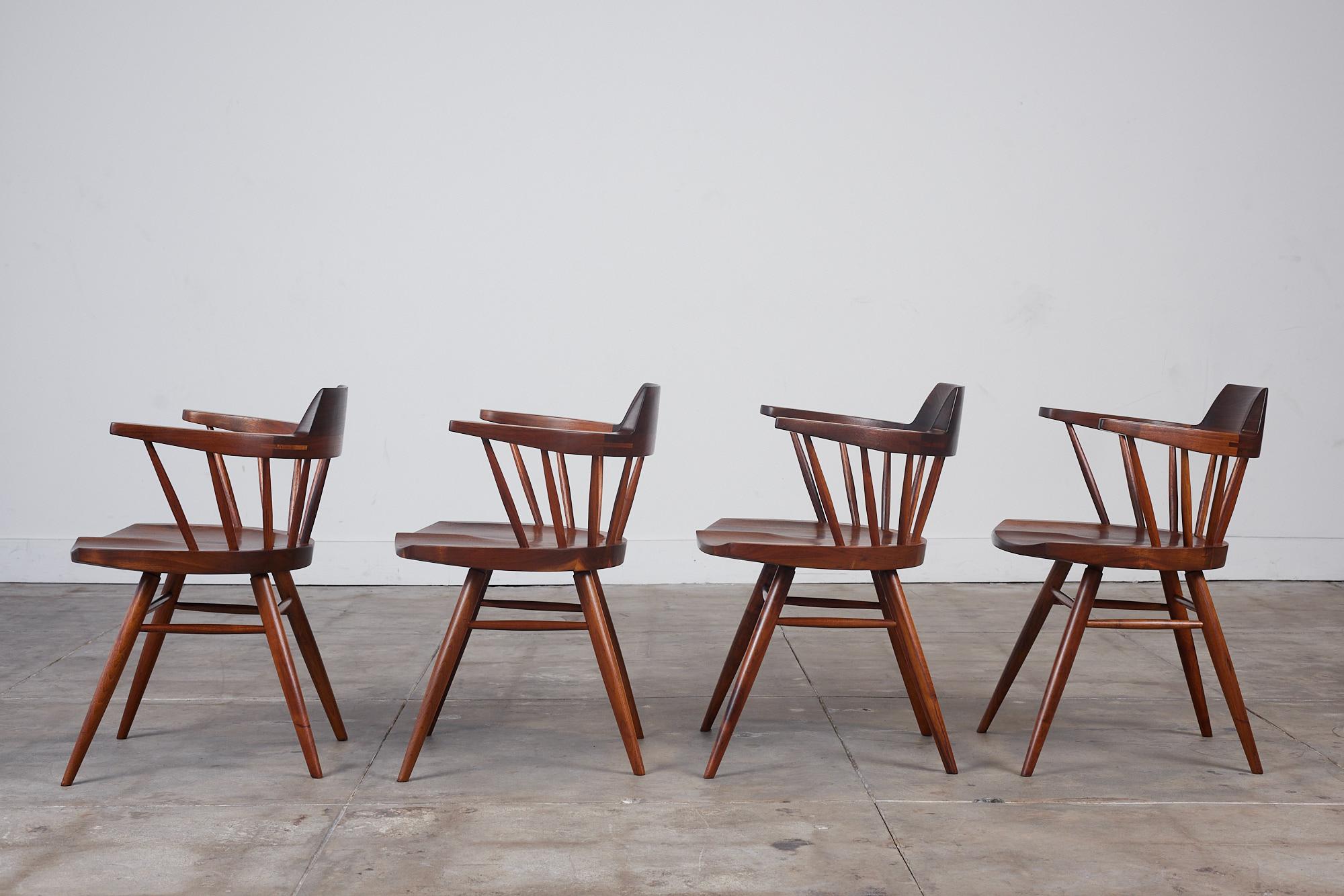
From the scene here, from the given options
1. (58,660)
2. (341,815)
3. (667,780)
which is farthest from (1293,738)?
(58,660)

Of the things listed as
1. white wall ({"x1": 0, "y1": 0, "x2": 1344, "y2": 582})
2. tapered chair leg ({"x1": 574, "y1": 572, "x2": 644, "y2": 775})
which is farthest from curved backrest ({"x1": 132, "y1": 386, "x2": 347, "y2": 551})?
white wall ({"x1": 0, "y1": 0, "x2": 1344, "y2": 582})

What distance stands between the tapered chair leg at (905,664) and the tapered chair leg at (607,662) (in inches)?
21.8

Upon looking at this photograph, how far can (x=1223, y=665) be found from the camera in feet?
7.41

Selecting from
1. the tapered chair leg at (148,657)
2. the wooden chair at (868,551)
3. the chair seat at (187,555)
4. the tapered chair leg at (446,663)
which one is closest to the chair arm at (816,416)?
the wooden chair at (868,551)

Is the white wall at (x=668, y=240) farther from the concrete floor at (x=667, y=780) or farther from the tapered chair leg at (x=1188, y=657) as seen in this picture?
the tapered chair leg at (x=1188, y=657)

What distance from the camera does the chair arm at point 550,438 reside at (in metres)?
2.09

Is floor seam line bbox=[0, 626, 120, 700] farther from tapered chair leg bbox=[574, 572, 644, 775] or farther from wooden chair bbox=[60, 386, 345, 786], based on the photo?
tapered chair leg bbox=[574, 572, 644, 775]

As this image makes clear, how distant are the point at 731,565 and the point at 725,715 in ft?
7.34

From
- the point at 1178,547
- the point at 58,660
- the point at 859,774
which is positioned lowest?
the point at 58,660

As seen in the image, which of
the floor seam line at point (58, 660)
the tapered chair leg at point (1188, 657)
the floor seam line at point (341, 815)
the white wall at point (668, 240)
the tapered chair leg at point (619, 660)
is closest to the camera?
the floor seam line at point (341, 815)

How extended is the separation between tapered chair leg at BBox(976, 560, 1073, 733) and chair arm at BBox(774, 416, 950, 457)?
0.53m

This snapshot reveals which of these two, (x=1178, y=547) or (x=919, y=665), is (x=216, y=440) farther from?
(x=1178, y=547)

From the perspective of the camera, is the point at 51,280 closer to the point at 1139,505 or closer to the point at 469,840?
the point at 469,840

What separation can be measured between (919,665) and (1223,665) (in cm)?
61
